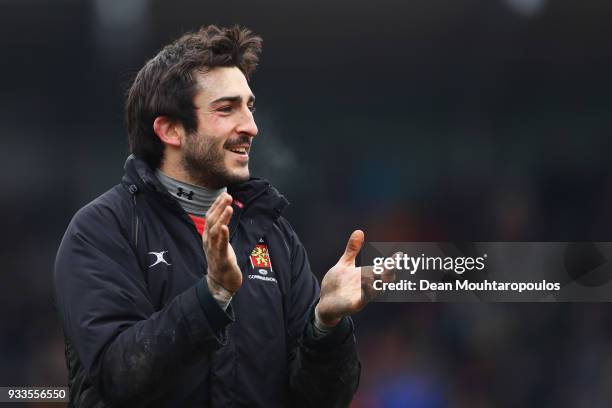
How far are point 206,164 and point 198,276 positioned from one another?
0.26 meters

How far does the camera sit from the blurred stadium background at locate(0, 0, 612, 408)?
2914 mm

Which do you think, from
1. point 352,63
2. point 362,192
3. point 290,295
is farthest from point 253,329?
point 352,63

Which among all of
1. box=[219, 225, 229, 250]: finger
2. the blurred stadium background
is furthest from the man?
the blurred stadium background

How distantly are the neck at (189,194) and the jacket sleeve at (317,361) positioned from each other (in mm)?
268

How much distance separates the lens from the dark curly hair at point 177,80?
189 cm

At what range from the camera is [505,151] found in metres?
2.95

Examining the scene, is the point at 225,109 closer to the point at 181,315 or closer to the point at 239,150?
the point at 239,150

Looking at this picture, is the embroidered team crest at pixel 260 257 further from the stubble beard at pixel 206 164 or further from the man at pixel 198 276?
the stubble beard at pixel 206 164

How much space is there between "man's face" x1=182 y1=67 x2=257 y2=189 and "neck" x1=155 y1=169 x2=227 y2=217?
0.8 inches

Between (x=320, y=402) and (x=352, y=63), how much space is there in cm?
146

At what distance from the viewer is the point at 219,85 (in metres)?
1.89

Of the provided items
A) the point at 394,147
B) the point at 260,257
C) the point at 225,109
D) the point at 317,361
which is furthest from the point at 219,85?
the point at 394,147

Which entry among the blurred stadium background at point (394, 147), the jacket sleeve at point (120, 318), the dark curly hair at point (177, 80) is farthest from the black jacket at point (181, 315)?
the blurred stadium background at point (394, 147)

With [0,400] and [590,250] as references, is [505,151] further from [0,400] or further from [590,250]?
[0,400]
